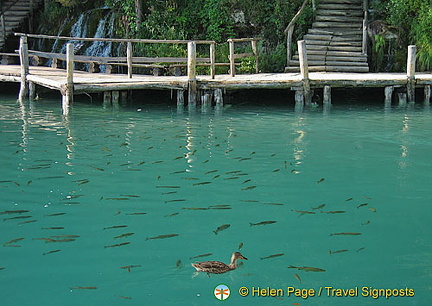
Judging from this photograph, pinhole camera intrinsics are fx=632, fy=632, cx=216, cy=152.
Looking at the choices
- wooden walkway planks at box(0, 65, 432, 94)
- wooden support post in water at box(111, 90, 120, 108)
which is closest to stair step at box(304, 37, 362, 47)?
wooden walkway planks at box(0, 65, 432, 94)

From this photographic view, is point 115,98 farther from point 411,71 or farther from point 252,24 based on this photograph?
point 411,71

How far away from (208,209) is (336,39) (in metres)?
14.3

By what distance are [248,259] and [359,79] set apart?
11.7 metres

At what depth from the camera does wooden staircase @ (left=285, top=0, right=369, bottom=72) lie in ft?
64.8

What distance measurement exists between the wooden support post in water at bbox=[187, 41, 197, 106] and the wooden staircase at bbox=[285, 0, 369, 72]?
4213mm

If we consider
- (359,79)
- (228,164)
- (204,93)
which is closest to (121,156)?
(228,164)

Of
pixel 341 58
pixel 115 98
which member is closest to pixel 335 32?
pixel 341 58

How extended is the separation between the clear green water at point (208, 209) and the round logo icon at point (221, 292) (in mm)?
54

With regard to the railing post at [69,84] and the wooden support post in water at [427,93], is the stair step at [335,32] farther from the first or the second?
the railing post at [69,84]

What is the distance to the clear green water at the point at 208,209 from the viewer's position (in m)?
5.66

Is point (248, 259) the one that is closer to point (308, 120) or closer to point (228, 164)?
point (228, 164)

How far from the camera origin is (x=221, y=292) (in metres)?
5.46

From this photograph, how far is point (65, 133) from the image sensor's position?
12.7 m

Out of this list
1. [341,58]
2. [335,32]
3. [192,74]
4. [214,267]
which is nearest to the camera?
A: [214,267]
